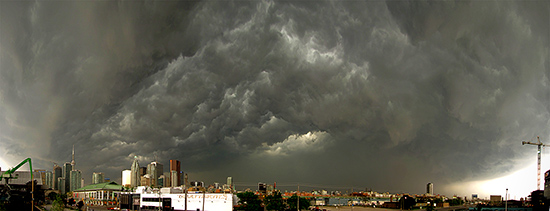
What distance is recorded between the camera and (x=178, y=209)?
627ft

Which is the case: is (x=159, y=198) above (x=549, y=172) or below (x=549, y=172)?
below

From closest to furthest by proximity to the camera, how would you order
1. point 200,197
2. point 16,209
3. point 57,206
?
point 57,206 < point 200,197 < point 16,209

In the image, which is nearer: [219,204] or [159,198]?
[219,204]

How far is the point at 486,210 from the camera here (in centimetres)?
19638

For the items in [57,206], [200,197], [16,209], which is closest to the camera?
[57,206]

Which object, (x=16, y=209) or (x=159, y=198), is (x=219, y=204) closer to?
(x=159, y=198)

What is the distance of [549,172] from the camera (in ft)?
625

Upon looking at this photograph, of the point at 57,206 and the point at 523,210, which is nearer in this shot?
the point at 57,206

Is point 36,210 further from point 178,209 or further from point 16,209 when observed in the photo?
point 178,209

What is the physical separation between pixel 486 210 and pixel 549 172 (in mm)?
32795

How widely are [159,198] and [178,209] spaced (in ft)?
35.6

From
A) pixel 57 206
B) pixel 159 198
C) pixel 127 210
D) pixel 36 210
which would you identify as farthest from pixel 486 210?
pixel 36 210

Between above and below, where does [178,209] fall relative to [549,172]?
below

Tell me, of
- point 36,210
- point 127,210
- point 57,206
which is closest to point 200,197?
point 127,210
